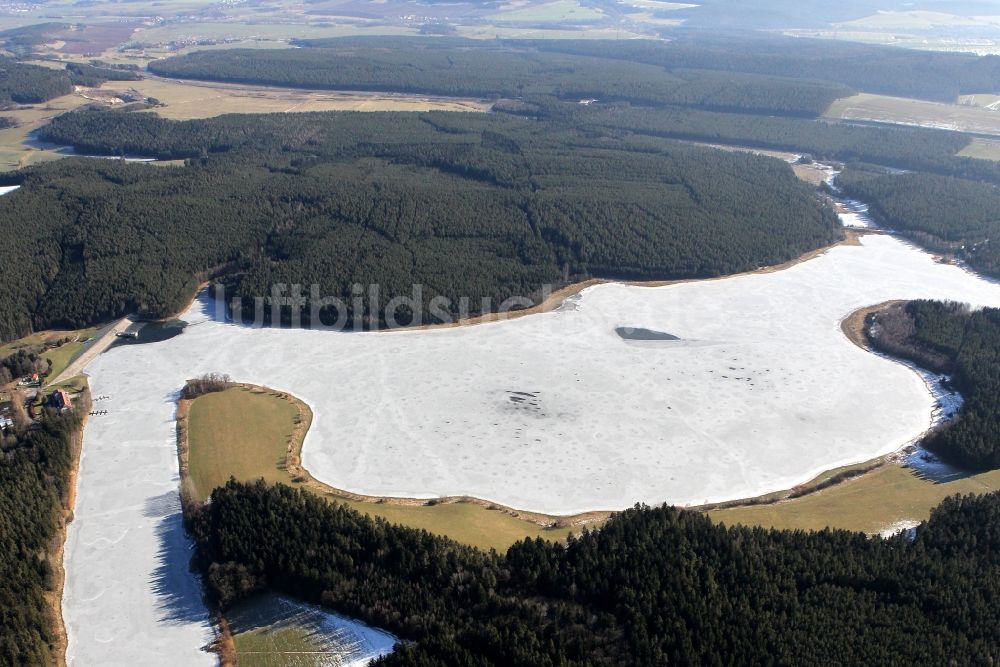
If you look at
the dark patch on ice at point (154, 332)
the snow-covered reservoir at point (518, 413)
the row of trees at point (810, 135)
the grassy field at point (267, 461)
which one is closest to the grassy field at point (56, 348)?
the dark patch on ice at point (154, 332)

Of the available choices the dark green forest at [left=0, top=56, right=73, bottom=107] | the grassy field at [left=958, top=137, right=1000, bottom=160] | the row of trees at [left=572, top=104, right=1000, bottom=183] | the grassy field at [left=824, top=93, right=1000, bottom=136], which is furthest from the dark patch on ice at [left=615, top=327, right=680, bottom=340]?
the dark green forest at [left=0, top=56, right=73, bottom=107]

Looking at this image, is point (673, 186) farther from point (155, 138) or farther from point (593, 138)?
point (155, 138)

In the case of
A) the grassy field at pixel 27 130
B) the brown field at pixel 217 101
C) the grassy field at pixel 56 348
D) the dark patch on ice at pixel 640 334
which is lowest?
the grassy field at pixel 56 348

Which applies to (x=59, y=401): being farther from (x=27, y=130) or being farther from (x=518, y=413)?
(x=27, y=130)

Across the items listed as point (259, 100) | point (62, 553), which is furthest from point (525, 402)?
point (259, 100)

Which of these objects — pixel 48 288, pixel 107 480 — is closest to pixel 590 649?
pixel 107 480

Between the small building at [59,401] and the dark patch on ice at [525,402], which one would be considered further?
the dark patch on ice at [525,402]

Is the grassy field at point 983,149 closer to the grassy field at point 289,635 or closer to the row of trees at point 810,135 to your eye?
the row of trees at point 810,135

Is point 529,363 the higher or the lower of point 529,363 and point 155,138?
the lower
